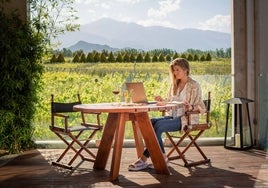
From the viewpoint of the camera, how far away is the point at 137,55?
25.6ft

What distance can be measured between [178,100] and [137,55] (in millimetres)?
2058

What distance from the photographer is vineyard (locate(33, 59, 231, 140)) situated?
300 inches

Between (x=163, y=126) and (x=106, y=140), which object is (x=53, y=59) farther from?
(x=163, y=126)

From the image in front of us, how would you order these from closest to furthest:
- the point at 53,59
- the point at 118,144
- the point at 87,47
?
the point at 118,144 → the point at 53,59 → the point at 87,47

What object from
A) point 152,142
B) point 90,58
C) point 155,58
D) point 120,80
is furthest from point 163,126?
point 90,58

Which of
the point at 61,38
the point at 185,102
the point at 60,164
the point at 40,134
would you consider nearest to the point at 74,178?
the point at 60,164

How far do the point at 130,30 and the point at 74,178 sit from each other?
3605mm

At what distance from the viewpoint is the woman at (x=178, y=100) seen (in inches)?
223

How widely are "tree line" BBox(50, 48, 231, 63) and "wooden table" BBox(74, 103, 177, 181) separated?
7.06ft

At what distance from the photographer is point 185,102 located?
5719 mm

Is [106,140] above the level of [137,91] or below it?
below

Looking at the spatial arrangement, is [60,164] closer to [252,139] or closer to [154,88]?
[154,88]

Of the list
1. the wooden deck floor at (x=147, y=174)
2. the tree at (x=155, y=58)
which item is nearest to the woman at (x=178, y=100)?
the wooden deck floor at (x=147, y=174)

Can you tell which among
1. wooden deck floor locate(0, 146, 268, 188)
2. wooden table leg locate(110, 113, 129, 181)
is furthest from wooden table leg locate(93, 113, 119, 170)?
wooden table leg locate(110, 113, 129, 181)
